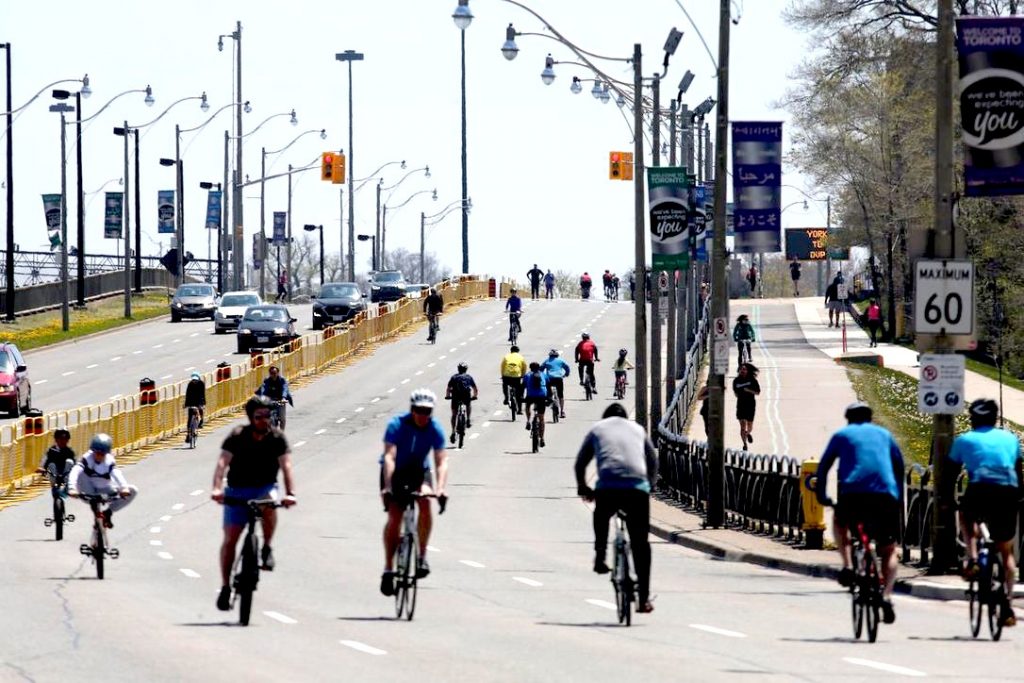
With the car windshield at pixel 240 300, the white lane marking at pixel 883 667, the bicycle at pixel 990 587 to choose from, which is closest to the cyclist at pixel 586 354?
the car windshield at pixel 240 300

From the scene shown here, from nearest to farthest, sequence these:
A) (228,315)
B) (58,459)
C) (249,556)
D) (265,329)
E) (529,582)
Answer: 1. (249,556)
2. (529,582)
3. (58,459)
4. (265,329)
5. (228,315)

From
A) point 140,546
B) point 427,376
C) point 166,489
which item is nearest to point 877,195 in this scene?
point 427,376

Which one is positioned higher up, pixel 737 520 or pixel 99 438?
pixel 99 438

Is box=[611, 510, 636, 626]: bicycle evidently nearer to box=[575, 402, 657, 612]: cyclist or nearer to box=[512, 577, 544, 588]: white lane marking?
box=[575, 402, 657, 612]: cyclist

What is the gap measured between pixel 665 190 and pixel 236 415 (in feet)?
57.9

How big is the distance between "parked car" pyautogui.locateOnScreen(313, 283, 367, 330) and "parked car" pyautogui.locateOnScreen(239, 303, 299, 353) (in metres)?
9.58

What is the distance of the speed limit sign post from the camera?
768 inches

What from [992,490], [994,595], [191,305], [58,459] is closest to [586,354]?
[58,459]

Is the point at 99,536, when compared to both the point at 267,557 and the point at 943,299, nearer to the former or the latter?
the point at 267,557

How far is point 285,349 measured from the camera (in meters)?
62.3

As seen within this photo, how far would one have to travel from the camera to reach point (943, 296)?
64.3 ft

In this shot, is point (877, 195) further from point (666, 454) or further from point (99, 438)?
point (99, 438)

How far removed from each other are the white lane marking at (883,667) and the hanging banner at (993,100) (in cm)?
692

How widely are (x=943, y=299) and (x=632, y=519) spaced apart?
521 centimetres
